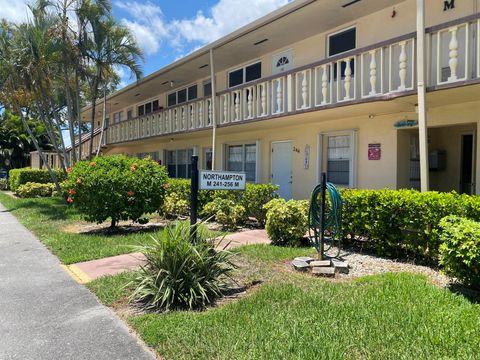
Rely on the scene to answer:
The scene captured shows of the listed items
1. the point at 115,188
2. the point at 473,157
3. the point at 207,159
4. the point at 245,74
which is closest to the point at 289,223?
the point at 115,188

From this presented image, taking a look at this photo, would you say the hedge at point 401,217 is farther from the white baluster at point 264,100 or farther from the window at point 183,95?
the window at point 183,95

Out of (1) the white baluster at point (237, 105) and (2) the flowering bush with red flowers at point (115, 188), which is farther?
(1) the white baluster at point (237, 105)

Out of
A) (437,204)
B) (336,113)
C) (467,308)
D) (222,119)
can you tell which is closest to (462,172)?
(336,113)

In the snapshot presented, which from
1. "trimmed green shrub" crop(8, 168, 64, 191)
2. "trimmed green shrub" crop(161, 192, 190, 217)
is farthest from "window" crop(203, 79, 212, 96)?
"trimmed green shrub" crop(8, 168, 64, 191)

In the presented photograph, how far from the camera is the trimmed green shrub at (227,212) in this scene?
9961mm

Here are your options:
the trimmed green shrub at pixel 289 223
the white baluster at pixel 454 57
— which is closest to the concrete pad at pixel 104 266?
the trimmed green shrub at pixel 289 223

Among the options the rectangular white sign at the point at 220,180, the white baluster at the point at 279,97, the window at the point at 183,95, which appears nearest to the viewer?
the rectangular white sign at the point at 220,180

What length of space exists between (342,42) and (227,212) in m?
5.59

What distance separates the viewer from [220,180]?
580 cm

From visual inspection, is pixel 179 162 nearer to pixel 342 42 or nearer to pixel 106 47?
pixel 106 47

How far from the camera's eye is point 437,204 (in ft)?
19.6

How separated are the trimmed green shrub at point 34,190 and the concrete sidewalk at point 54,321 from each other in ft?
50.7

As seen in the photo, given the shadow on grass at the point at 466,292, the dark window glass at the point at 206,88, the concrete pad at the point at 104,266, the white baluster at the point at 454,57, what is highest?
the dark window glass at the point at 206,88

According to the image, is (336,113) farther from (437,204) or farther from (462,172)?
(437,204)
